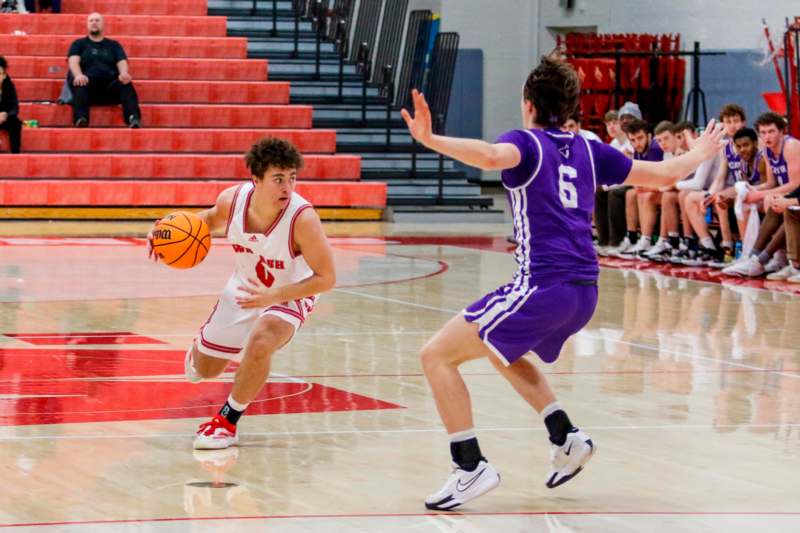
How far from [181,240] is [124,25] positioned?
14255mm

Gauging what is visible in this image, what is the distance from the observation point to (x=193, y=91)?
59.1 ft

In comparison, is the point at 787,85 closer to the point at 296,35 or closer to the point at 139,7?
the point at 296,35

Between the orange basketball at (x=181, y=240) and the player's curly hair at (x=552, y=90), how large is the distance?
5.58 ft

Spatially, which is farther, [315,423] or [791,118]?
[791,118]

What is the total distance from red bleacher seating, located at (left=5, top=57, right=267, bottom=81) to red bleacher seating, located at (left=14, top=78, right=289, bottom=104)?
273 millimetres

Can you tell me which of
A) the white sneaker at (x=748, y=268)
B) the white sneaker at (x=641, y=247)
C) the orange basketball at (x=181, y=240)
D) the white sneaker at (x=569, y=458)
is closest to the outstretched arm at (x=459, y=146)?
the white sneaker at (x=569, y=458)

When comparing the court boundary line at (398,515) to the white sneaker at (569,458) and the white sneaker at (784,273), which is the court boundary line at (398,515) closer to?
the white sneaker at (569,458)

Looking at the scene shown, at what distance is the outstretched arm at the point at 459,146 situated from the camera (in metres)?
3.93

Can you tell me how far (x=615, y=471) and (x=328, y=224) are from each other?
38.6 feet

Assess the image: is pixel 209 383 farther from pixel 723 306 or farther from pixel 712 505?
pixel 723 306

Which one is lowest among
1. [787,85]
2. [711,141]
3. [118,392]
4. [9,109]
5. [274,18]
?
[118,392]

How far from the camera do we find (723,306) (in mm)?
9695

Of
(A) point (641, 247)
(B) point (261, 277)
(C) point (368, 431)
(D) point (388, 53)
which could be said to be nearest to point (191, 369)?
(B) point (261, 277)

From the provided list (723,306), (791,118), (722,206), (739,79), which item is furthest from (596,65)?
(723,306)
